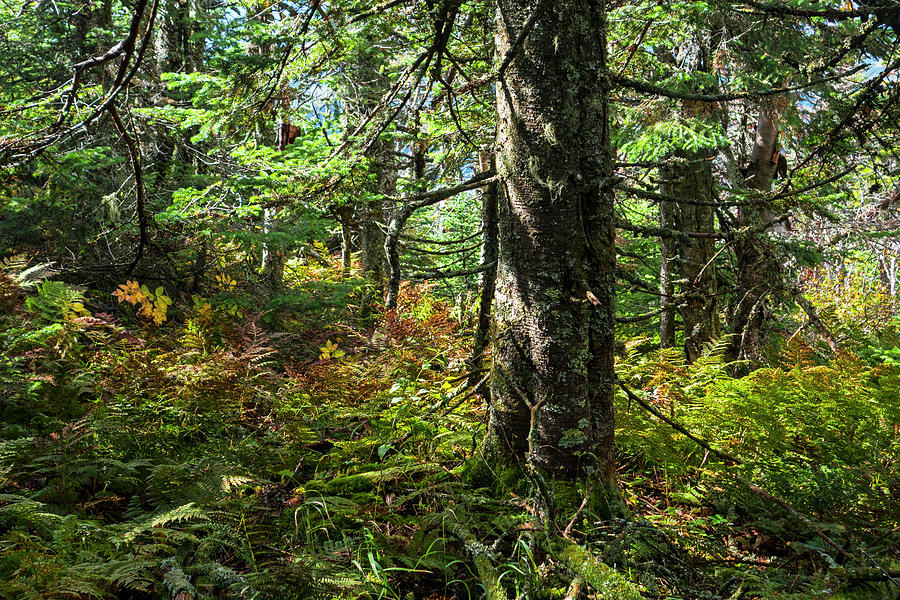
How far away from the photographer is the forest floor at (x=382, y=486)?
5.80ft

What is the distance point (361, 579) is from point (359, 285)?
660cm

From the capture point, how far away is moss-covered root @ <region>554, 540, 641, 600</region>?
158cm

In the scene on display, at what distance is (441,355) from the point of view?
15.6ft

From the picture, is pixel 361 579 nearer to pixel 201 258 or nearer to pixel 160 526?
pixel 160 526

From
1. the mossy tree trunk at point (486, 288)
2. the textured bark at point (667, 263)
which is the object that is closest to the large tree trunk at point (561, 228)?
the mossy tree trunk at point (486, 288)

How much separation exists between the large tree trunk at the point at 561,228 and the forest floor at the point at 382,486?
34 cm

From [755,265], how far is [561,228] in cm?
116

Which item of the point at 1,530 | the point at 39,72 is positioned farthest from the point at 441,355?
the point at 39,72

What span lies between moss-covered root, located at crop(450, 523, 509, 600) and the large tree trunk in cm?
→ 47

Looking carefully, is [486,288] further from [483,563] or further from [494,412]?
[483,563]

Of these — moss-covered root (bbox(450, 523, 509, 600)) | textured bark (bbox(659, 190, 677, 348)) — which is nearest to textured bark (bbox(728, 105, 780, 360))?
textured bark (bbox(659, 190, 677, 348))

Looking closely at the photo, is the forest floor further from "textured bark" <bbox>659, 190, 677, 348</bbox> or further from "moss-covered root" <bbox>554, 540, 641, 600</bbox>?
"textured bark" <bbox>659, 190, 677, 348</bbox>

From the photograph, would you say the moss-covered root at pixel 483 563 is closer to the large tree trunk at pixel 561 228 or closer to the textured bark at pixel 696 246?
the large tree trunk at pixel 561 228

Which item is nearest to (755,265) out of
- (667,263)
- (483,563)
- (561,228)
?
(561,228)
